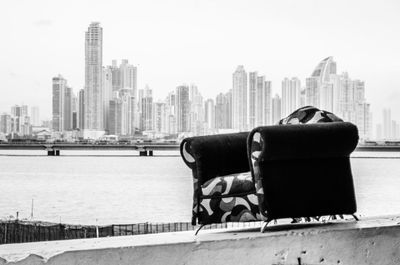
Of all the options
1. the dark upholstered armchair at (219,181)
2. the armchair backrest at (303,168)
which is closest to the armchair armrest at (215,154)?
the dark upholstered armchair at (219,181)

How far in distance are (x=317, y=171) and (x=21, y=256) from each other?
129 centimetres

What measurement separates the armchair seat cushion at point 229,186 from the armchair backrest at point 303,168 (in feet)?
0.26

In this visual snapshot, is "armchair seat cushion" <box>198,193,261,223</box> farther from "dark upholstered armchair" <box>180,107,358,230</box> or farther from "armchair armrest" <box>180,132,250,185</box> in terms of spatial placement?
"armchair armrest" <box>180,132,250,185</box>

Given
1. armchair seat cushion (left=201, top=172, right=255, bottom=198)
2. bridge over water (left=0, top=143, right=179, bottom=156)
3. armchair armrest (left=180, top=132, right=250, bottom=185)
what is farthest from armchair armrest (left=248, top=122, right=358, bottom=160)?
bridge over water (left=0, top=143, right=179, bottom=156)

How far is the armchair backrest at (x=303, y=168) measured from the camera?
→ 9.16 ft

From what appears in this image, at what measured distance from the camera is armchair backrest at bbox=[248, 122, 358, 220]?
2791 mm

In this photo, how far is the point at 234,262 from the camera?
2771 mm

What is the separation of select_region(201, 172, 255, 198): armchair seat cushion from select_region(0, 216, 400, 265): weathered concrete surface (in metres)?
0.18

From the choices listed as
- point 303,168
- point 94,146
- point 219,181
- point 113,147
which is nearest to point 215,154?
point 219,181

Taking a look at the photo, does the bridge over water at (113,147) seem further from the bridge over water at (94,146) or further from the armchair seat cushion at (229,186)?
the armchair seat cushion at (229,186)

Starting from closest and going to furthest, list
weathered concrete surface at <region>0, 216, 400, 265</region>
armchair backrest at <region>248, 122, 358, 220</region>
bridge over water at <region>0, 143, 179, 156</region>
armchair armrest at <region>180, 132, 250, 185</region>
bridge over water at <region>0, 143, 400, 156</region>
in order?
weathered concrete surface at <region>0, 216, 400, 265</region> < armchair backrest at <region>248, 122, 358, 220</region> < armchair armrest at <region>180, 132, 250, 185</region> < bridge over water at <region>0, 143, 400, 156</region> < bridge over water at <region>0, 143, 179, 156</region>

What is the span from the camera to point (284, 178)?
2.83m

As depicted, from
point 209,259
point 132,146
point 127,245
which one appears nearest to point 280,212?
point 209,259

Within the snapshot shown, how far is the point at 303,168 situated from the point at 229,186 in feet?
1.09
